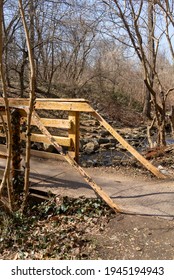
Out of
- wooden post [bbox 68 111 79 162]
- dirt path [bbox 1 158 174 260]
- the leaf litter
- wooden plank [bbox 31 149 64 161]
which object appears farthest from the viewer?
wooden plank [bbox 31 149 64 161]

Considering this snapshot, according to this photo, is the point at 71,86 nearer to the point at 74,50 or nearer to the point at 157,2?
the point at 74,50

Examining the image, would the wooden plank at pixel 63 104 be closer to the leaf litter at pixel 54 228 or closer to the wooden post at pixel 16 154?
the wooden post at pixel 16 154

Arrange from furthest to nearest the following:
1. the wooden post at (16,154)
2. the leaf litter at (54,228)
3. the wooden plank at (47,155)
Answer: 1. the wooden plank at (47,155)
2. the wooden post at (16,154)
3. the leaf litter at (54,228)

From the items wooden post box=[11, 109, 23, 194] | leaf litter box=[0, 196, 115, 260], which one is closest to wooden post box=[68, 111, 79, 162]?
wooden post box=[11, 109, 23, 194]

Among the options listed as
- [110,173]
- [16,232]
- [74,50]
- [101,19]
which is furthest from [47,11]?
[16,232]

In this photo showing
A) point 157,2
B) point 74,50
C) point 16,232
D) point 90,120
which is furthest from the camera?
point 74,50

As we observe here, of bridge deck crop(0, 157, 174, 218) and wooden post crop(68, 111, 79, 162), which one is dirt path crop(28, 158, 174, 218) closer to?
bridge deck crop(0, 157, 174, 218)

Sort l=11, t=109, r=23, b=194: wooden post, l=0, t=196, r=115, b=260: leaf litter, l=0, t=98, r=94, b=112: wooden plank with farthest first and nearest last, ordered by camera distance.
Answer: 1. l=0, t=98, r=94, b=112: wooden plank
2. l=11, t=109, r=23, b=194: wooden post
3. l=0, t=196, r=115, b=260: leaf litter

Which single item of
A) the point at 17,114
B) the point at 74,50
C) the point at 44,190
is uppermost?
the point at 74,50

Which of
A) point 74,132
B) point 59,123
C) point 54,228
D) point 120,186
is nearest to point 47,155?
point 59,123

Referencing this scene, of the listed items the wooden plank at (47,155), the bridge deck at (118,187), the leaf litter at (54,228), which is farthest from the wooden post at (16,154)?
the wooden plank at (47,155)

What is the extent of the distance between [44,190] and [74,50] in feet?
54.5

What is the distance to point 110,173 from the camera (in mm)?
6074
